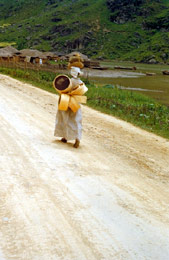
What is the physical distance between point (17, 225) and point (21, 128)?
4.13m

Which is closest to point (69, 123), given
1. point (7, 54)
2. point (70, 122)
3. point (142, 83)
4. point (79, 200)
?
point (70, 122)

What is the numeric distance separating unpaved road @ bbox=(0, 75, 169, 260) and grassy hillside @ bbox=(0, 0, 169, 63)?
7572 centimetres

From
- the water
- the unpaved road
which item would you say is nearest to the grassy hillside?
the water

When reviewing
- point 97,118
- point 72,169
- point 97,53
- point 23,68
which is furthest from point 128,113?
point 97,53

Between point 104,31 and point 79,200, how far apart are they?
114m

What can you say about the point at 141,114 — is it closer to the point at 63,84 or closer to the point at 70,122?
the point at 70,122

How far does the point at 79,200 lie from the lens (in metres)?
3.83

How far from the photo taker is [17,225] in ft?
10.4

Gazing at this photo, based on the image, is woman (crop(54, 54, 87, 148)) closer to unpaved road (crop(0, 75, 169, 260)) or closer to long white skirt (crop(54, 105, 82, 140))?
long white skirt (crop(54, 105, 82, 140))

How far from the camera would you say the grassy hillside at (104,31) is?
96.1 meters

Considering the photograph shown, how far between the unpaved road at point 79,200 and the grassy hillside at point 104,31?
7572 cm

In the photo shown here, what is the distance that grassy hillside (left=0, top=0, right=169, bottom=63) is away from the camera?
315ft

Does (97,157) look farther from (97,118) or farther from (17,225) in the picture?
(97,118)

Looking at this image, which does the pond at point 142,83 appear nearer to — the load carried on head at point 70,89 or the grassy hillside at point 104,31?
the load carried on head at point 70,89
